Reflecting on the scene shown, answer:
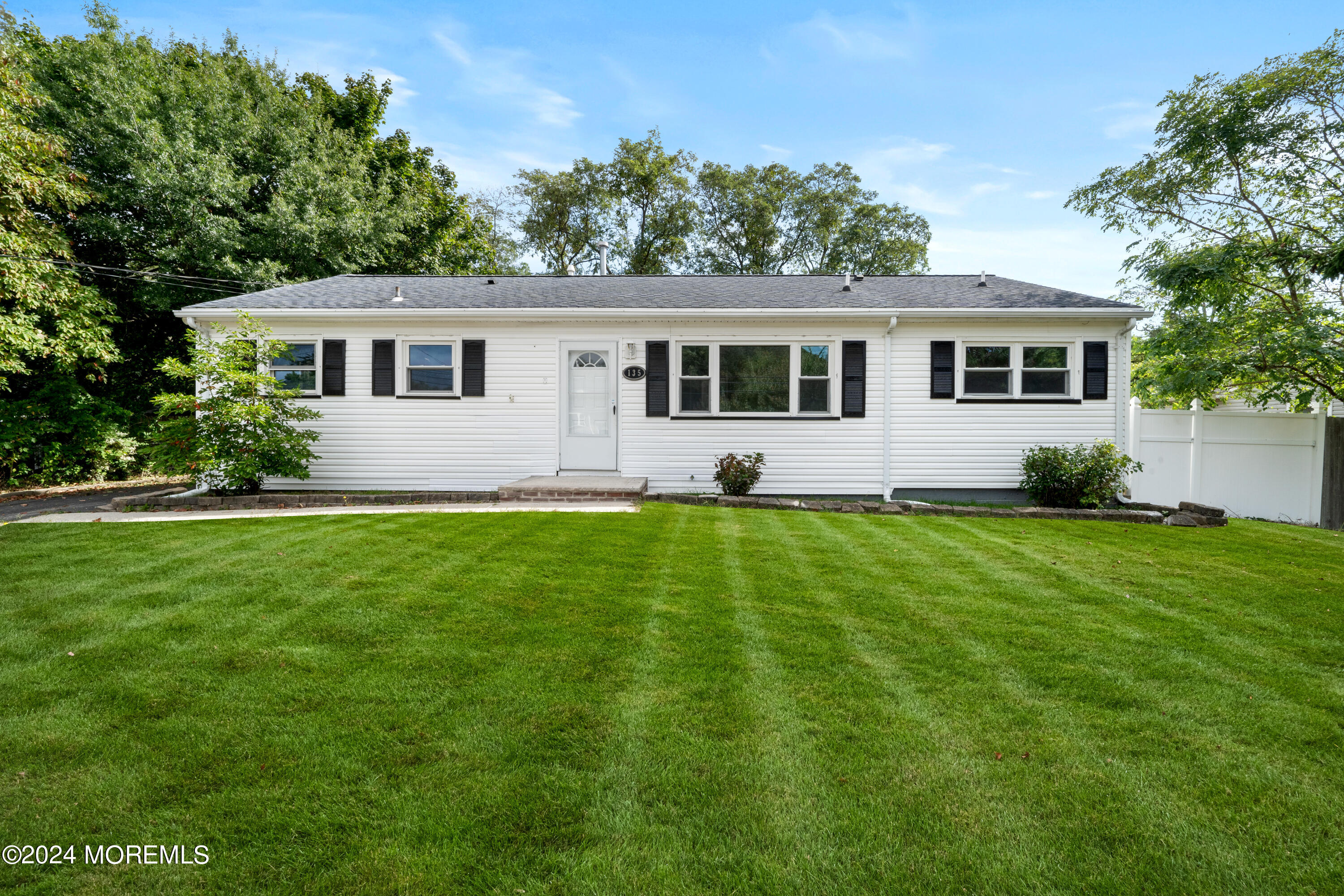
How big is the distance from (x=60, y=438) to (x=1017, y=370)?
1787 centimetres

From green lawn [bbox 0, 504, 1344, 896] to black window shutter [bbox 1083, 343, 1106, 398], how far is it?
17.5ft

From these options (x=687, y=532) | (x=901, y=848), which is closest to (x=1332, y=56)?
(x=687, y=532)

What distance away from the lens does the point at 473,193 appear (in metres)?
26.8

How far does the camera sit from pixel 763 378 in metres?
10.3

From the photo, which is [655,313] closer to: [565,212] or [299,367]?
[299,367]

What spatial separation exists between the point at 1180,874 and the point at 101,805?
340 cm

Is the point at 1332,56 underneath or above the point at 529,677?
above

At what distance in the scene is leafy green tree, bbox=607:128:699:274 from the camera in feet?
84.4

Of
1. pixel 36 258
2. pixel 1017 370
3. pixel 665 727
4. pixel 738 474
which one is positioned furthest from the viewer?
pixel 36 258

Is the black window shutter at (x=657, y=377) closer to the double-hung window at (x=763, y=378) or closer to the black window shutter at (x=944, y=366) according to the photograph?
the double-hung window at (x=763, y=378)

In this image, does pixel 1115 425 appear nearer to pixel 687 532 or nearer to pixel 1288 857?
pixel 687 532

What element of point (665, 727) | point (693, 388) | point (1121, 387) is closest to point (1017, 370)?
point (1121, 387)

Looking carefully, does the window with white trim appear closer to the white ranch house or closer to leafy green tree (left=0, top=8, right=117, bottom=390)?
the white ranch house

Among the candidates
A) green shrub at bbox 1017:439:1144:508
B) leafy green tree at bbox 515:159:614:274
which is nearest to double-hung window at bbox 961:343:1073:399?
green shrub at bbox 1017:439:1144:508
